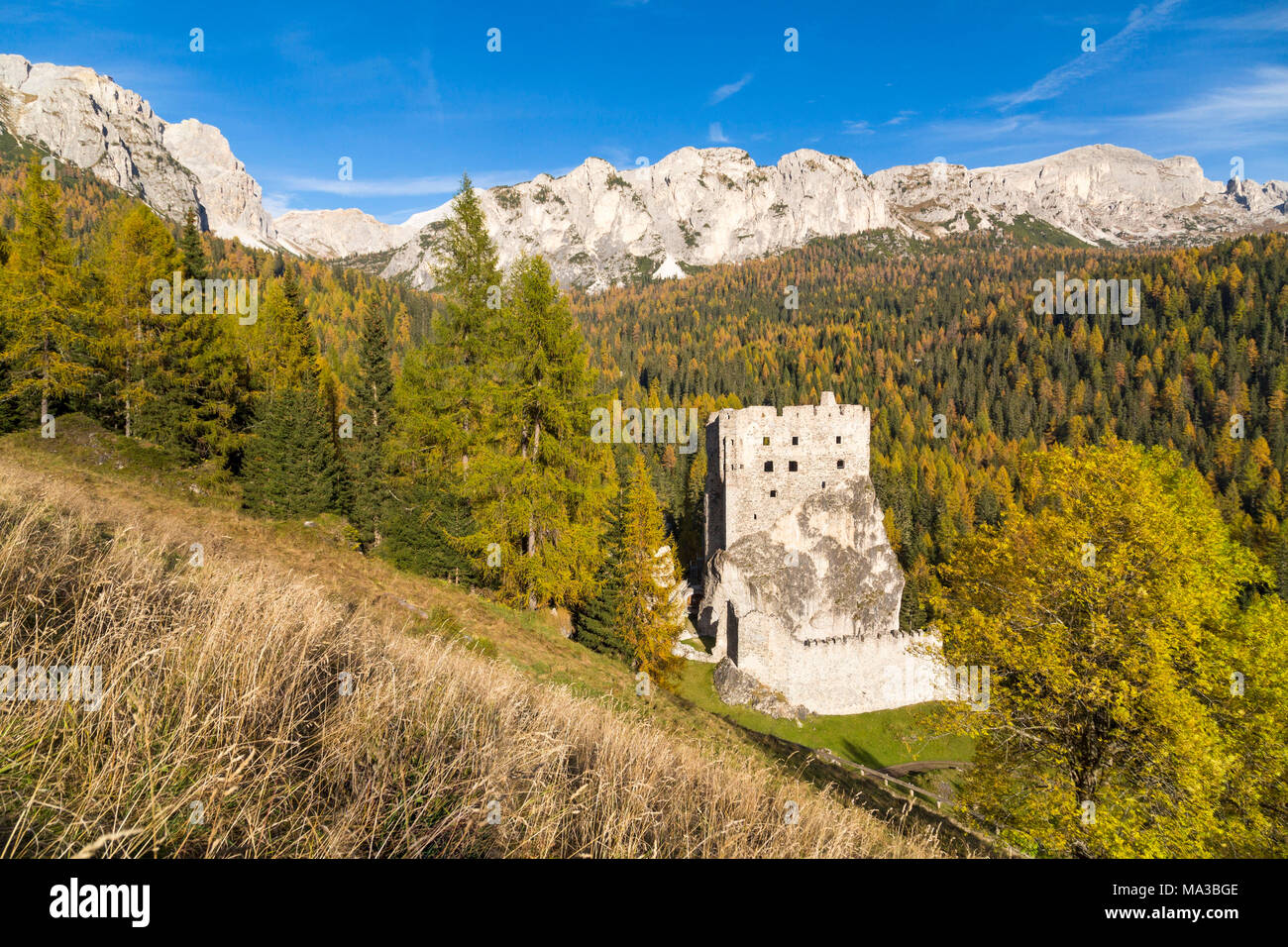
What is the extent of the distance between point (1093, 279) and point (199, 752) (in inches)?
8138

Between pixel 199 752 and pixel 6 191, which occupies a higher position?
pixel 6 191

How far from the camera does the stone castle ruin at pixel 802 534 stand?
1366 inches

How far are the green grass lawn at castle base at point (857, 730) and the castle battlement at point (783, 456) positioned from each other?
10118 millimetres

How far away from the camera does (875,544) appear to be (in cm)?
3659

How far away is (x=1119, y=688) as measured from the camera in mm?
11273

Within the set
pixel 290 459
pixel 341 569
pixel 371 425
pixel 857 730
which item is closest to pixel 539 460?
pixel 341 569

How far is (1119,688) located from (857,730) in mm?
20455

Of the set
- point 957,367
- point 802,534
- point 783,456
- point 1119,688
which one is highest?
point 957,367

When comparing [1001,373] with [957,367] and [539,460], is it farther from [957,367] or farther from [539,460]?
[539,460]

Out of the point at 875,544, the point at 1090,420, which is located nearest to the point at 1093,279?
the point at 1090,420

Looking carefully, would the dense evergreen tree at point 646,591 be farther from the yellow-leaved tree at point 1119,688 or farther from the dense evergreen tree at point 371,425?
the yellow-leaved tree at point 1119,688

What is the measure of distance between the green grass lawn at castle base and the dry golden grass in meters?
22.9

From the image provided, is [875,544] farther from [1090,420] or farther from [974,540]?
[1090,420]

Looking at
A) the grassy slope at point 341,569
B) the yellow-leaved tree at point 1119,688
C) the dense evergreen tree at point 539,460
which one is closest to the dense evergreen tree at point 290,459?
the grassy slope at point 341,569
